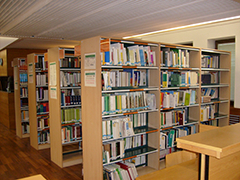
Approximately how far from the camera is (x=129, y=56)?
3.81 meters

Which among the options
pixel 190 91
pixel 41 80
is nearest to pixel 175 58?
pixel 190 91

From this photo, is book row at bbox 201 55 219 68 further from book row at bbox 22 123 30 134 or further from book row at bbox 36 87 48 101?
book row at bbox 22 123 30 134

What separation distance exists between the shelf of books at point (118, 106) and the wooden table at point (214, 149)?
5.89 ft

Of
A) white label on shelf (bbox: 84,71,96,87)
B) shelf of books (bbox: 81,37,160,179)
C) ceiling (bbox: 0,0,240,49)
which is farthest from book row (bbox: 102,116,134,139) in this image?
ceiling (bbox: 0,0,240,49)

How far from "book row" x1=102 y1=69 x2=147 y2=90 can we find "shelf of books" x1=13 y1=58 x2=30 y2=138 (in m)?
4.15

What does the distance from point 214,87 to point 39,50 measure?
8469mm

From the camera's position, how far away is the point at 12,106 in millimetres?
8086

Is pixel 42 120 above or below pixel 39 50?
below

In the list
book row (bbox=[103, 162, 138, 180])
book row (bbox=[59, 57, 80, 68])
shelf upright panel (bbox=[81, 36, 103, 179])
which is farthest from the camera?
book row (bbox=[59, 57, 80, 68])

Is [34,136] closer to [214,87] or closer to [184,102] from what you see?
[184,102]

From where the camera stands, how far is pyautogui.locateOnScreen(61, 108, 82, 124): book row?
4767 millimetres

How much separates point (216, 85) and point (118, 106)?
121 inches

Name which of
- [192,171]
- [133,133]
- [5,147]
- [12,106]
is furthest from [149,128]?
[12,106]

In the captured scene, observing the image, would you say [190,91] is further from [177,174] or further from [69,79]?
[177,174]
